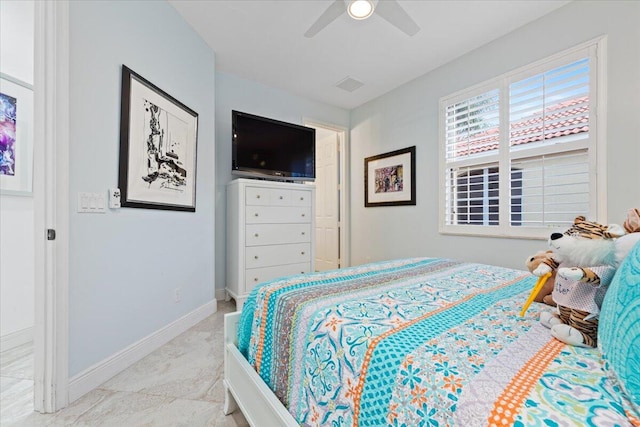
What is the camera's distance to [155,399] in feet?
4.73

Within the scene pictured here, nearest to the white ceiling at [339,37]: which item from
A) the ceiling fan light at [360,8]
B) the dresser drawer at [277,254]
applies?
the ceiling fan light at [360,8]

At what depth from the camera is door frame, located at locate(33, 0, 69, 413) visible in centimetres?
134

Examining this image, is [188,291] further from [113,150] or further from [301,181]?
[301,181]

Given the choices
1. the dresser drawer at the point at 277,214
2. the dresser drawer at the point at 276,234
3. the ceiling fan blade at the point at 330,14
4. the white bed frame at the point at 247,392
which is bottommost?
the white bed frame at the point at 247,392

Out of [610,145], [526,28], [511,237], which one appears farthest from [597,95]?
[511,237]

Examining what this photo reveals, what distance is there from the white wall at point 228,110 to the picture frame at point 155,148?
0.65m

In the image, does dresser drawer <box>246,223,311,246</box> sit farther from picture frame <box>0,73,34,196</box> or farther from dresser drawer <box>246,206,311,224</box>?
picture frame <box>0,73,34,196</box>

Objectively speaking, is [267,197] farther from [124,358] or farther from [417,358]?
[417,358]

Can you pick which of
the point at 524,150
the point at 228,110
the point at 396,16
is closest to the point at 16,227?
the point at 228,110

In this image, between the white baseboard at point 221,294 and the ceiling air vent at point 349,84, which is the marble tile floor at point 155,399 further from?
the ceiling air vent at point 349,84

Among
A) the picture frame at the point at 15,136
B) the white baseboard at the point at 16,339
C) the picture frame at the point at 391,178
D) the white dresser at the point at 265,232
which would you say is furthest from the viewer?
the picture frame at the point at 391,178

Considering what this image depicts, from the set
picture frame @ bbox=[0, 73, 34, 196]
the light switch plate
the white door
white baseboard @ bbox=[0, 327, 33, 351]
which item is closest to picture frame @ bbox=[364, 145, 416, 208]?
the white door

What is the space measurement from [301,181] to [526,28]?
2699 mm

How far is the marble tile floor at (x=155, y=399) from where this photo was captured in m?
1.29
